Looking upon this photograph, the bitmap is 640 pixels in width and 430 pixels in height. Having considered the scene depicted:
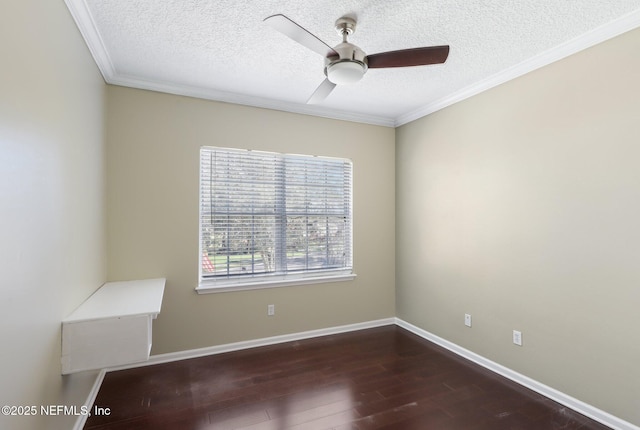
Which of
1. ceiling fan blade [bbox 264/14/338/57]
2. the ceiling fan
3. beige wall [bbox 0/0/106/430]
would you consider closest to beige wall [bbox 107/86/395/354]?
beige wall [bbox 0/0/106/430]

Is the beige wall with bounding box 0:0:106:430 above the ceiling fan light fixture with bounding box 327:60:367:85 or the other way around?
the other way around

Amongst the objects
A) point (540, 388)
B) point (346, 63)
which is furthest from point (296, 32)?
point (540, 388)

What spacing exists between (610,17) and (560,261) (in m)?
1.69

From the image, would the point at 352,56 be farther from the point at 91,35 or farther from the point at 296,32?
the point at 91,35

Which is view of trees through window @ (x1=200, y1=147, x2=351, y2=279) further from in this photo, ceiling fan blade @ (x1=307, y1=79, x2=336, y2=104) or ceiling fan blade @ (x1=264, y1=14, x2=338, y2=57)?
ceiling fan blade @ (x1=264, y1=14, x2=338, y2=57)

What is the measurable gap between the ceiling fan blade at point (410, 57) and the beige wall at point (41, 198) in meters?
1.77

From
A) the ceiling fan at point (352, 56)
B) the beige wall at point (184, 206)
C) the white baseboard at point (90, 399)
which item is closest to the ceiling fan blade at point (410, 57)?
the ceiling fan at point (352, 56)

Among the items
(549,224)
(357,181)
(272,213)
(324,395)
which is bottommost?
(324,395)

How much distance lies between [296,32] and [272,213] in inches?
84.3

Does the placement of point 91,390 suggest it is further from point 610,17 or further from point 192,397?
point 610,17

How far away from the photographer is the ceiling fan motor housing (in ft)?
6.39

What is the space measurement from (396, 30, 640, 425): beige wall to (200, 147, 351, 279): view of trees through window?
1.15 metres

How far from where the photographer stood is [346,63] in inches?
76.9

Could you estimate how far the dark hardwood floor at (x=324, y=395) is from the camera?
2.14m
